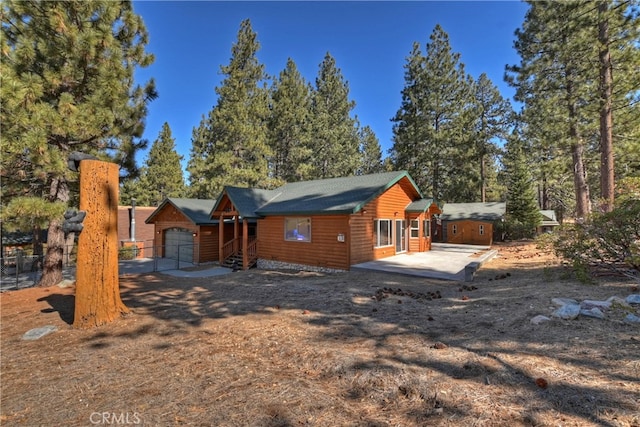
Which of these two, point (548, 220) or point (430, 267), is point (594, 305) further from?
point (548, 220)

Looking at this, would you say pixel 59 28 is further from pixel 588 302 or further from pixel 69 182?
pixel 588 302

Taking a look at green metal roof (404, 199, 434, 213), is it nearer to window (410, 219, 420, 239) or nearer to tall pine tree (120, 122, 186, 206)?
window (410, 219, 420, 239)

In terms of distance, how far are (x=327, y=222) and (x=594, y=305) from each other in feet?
29.3

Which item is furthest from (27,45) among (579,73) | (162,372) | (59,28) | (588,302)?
(579,73)

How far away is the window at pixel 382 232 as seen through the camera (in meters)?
14.4

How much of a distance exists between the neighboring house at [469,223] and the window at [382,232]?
12949 millimetres

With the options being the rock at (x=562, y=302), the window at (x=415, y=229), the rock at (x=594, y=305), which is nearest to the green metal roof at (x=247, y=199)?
the window at (x=415, y=229)

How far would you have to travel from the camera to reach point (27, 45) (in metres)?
8.41

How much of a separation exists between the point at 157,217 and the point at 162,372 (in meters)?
19.0

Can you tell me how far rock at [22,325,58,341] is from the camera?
17.4 feet

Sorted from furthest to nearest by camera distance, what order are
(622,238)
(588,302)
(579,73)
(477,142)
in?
(477,142)
(579,73)
(622,238)
(588,302)

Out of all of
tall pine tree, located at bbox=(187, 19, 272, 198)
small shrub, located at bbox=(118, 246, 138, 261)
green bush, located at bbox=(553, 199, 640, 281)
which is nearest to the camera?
green bush, located at bbox=(553, 199, 640, 281)

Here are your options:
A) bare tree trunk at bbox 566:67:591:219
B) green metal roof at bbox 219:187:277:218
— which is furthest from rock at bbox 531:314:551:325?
bare tree trunk at bbox 566:67:591:219

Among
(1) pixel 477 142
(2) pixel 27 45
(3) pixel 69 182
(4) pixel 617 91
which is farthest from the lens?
(1) pixel 477 142
